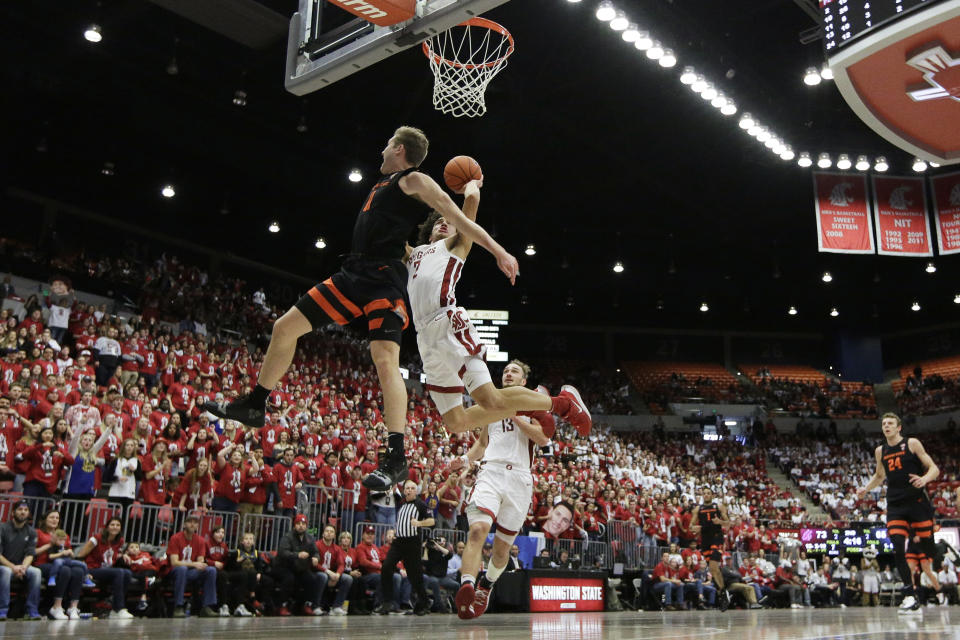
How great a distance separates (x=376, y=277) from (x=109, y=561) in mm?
6610

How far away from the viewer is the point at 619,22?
15.3 metres

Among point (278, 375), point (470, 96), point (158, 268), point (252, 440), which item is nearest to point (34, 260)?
point (158, 268)

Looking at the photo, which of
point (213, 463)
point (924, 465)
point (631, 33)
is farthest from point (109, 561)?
point (631, 33)

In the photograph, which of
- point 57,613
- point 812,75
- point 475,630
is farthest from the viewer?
point 812,75

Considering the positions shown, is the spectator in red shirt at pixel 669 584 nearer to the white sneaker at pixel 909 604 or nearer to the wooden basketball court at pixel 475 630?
the white sneaker at pixel 909 604

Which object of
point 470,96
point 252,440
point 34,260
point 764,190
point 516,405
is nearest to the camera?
point 516,405

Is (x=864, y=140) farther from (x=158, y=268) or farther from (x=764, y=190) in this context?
(x=158, y=268)

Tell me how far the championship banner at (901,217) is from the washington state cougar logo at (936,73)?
26.0 feet

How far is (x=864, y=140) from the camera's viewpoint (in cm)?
2095

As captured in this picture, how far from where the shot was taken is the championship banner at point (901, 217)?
723 inches

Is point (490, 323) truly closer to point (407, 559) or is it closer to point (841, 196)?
point (841, 196)

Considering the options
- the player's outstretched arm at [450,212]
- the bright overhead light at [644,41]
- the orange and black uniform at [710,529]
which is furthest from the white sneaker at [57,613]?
the bright overhead light at [644,41]

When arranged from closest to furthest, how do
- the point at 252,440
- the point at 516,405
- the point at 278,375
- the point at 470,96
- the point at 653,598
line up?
1. the point at 278,375
2. the point at 516,405
3. the point at 470,96
4. the point at 252,440
5. the point at 653,598

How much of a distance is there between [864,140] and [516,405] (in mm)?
18673
